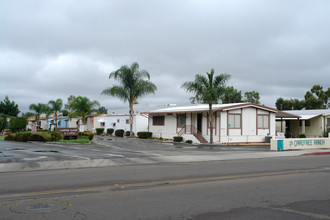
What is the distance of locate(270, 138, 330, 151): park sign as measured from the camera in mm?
25062

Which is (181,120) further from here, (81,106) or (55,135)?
(81,106)

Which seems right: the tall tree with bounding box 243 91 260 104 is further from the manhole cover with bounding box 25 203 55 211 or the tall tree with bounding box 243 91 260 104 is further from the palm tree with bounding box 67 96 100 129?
the manhole cover with bounding box 25 203 55 211

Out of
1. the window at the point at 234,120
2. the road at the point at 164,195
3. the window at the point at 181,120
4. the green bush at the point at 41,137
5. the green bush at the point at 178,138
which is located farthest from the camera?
the window at the point at 181,120

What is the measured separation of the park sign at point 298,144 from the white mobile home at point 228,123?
653 cm

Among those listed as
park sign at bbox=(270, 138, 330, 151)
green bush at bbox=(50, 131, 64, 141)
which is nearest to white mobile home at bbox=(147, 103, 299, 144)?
park sign at bbox=(270, 138, 330, 151)

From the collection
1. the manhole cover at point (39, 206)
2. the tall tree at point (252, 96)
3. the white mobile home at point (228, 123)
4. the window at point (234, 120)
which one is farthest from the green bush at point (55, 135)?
the tall tree at point (252, 96)

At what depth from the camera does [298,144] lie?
26188mm

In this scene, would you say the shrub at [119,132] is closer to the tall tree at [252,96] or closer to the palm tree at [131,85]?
the palm tree at [131,85]

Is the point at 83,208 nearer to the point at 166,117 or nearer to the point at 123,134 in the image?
the point at 166,117

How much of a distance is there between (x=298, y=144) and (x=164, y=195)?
20803mm

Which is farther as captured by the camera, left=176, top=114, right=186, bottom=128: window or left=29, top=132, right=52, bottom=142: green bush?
left=176, top=114, right=186, bottom=128: window

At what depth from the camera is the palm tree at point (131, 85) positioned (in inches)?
1581

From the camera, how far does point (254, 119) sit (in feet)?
108

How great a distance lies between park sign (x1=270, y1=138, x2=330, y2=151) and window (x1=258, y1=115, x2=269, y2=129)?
22.3ft
